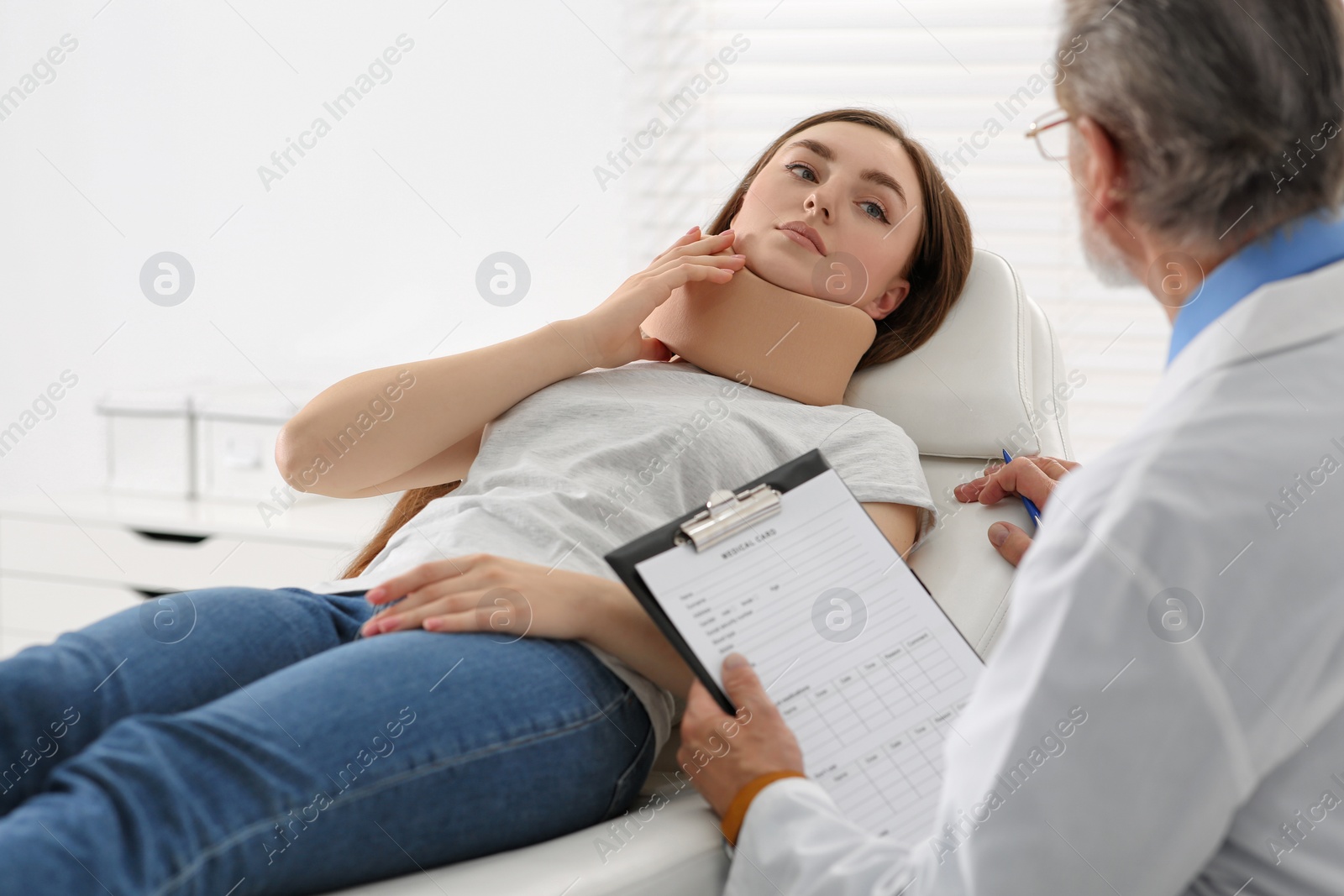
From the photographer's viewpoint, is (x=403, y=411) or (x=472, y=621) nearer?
(x=472, y=621)

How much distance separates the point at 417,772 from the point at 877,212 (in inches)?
40.6

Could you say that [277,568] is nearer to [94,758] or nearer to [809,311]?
[809,311]

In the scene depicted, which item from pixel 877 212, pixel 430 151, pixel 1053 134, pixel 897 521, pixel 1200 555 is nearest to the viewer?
pixel 1200 555

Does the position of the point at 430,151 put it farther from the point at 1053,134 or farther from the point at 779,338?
the point at 1053,134

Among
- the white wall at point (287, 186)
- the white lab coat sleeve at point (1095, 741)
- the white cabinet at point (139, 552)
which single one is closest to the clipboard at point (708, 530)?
the white lab coat sleeve at point (1095, 741)

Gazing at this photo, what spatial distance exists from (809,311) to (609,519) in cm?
45

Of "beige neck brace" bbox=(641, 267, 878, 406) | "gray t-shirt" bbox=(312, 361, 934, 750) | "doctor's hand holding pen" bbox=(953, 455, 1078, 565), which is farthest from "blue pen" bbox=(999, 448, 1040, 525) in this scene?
"beige neck brace" bbox=(641, 267, 878, 406)

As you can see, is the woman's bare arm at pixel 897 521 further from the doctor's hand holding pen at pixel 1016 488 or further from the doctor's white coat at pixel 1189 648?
the doctor's white coat at pixel 1189 648

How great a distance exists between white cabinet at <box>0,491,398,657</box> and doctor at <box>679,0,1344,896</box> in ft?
5.97

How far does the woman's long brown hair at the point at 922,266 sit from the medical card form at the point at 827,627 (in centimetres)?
55

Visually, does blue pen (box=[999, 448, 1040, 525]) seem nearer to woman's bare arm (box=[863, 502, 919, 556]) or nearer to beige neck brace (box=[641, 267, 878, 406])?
woman's bare arm (box=[863, 502, 919, 556])

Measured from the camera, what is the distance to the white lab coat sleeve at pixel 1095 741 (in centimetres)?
60

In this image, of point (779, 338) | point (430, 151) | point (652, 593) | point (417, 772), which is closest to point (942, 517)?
point (779, 338)

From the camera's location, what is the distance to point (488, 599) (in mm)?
1049
